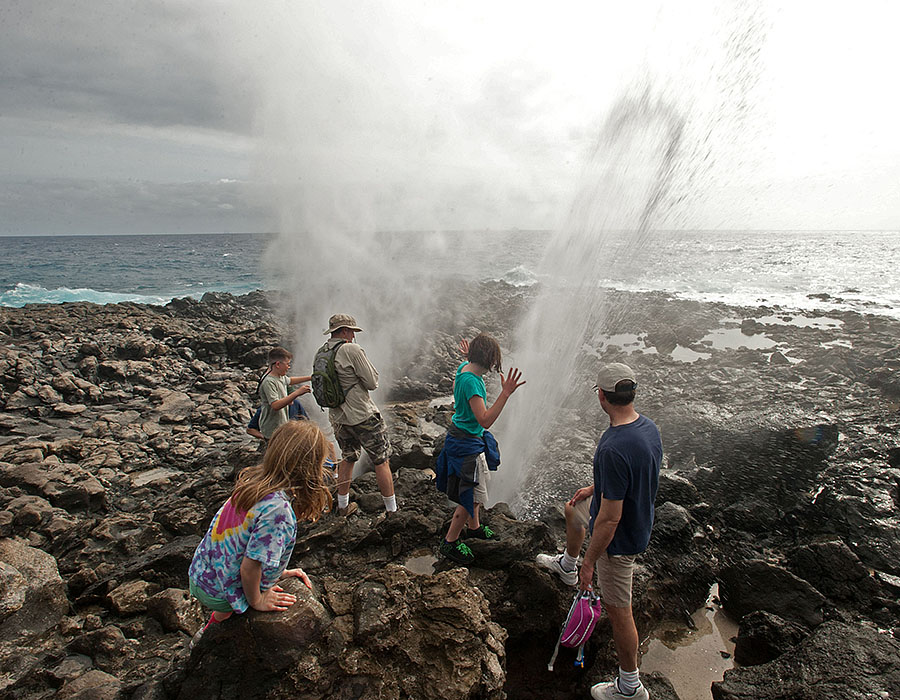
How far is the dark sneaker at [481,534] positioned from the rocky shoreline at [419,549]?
120 millimetres

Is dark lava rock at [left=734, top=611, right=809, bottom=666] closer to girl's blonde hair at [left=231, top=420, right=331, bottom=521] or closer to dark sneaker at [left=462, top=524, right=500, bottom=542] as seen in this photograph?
dark sneaker at [left=462, top=524, right=500, bottom=542]

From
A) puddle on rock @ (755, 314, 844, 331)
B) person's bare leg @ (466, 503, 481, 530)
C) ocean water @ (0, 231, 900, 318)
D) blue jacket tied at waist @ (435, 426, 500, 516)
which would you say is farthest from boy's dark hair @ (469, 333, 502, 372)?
puddle on rock @ (755, 314, 844, 331)

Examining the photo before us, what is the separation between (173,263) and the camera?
222ft

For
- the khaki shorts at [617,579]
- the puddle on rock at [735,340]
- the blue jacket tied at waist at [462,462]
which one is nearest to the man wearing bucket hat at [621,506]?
the khaki shorts at [617,579]

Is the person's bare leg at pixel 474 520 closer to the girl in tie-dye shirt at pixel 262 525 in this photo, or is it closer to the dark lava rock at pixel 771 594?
the girl in tie-dye shirt at pixel 262 525

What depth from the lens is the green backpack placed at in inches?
201

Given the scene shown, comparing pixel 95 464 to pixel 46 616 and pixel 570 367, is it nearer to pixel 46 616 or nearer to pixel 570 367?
pixel 46 616

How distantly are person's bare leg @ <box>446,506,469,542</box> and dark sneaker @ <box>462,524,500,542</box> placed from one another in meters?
0.13

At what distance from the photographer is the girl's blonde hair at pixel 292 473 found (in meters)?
2.52

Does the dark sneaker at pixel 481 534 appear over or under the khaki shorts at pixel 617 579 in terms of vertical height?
under

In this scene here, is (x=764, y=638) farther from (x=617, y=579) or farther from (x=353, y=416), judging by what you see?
(x=353, y=416)

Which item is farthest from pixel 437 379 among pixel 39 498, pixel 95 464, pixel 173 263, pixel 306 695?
pixel 173 263

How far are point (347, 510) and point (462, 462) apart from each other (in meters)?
1.87

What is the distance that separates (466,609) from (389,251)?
19.5 metres
